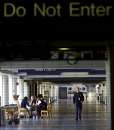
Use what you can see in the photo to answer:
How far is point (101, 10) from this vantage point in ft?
13.6

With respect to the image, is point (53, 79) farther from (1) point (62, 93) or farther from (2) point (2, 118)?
(1) point (62, 93)

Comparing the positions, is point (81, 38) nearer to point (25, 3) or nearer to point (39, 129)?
point (25, 3)

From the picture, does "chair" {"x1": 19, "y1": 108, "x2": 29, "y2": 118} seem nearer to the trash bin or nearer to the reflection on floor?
the reflection on floor

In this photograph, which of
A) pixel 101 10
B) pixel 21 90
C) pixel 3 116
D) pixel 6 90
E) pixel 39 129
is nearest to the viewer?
pixel 101 10

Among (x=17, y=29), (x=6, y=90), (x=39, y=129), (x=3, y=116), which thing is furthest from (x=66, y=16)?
(x=6, y=90)

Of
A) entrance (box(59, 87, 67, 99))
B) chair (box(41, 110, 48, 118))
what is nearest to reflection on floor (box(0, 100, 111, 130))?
chair (box(41, 110, 48, 118))

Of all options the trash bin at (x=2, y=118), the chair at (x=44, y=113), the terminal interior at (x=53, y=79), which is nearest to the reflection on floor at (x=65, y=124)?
the terminal interior at (x=53, y=79)

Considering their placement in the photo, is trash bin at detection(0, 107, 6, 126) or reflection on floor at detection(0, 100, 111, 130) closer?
reflection on floor at detection(0, 100, 111, 130)

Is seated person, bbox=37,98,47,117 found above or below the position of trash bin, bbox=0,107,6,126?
above

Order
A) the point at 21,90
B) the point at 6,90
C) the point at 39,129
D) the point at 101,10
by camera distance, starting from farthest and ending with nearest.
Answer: the point at 21,90, the point at 6,90, the point at 39,129, the point at 101,10

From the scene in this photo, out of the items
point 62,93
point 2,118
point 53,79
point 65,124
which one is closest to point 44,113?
point 2,118

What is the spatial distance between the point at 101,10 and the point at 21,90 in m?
48.3

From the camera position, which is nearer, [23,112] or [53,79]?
[23,112]

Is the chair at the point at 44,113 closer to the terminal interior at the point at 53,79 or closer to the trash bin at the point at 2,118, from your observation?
the terminal interior at the point at 53,79
